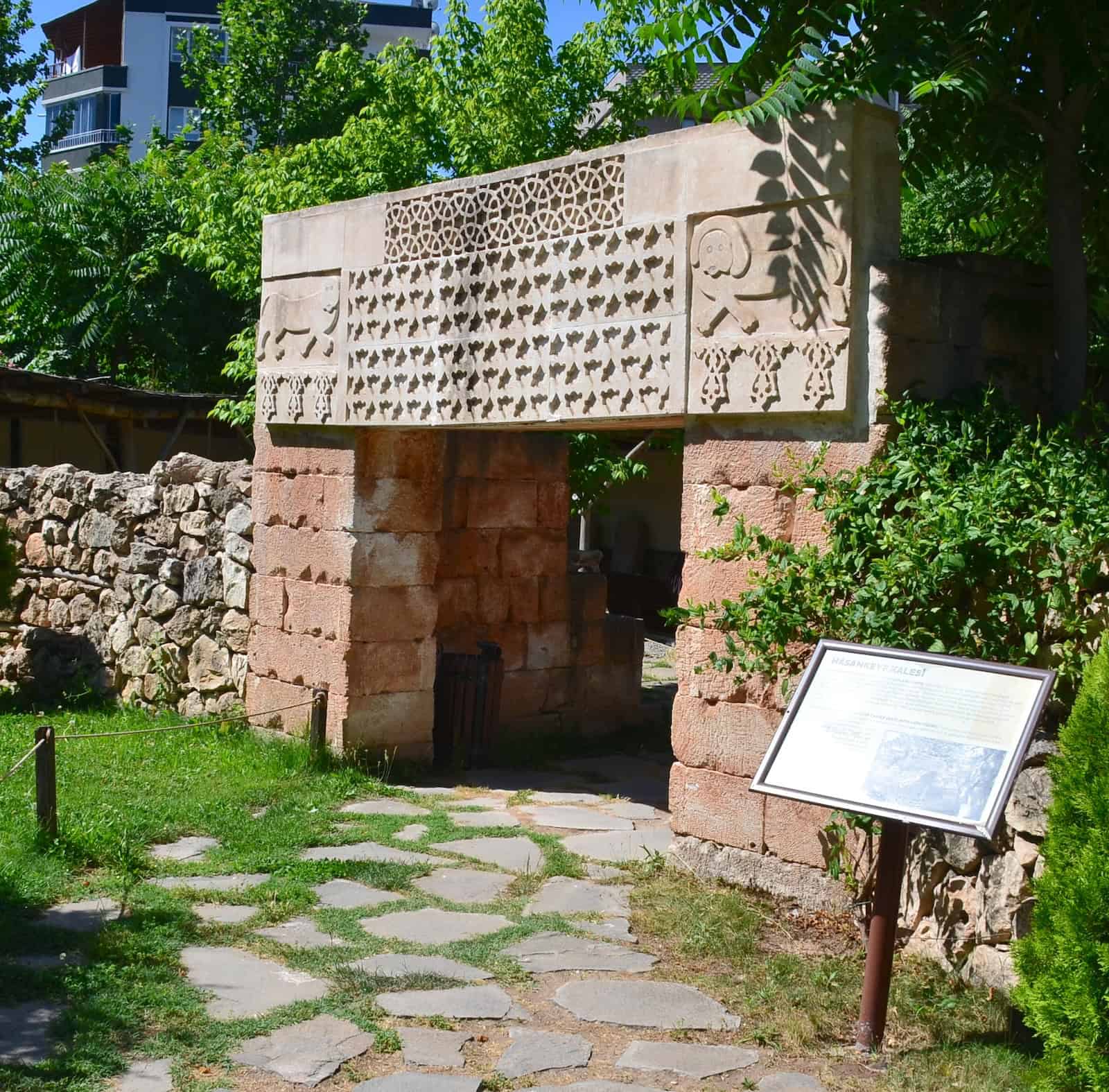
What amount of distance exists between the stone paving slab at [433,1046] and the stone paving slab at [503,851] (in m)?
1.83

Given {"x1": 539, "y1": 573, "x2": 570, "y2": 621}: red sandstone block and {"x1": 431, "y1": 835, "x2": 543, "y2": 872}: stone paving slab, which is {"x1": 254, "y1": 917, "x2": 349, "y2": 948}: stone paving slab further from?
{"x1": 539, "y1": 573, "x2": 570, "y2": 621}: red sandstone block

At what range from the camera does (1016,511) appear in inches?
178

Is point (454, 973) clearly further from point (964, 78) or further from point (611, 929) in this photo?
point (964, 78)

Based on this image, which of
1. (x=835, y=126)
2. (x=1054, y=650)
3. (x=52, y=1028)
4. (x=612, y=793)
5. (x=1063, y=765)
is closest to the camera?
(x=1063, y=765)

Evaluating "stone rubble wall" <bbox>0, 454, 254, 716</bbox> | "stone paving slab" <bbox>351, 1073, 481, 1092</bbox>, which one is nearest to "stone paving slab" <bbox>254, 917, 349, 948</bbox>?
"stone paving slab" <bbox>351, 1073, 481, 1092</bbox>

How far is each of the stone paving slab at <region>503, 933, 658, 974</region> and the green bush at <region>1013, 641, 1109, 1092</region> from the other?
156 cm

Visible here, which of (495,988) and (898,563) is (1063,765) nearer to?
(898,563)

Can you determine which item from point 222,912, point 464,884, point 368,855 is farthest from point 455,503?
point 222,912

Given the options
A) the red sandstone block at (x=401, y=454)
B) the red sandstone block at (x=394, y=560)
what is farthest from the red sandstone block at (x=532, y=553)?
the red sandstone block at (x=401, y=454)

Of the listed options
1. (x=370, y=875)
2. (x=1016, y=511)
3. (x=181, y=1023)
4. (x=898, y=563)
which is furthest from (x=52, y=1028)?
(x=1016, y=511)

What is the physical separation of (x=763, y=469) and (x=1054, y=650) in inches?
58.8

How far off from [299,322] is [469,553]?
1920 mm

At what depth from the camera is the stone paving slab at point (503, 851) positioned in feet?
19.6

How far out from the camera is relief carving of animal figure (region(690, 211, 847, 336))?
17.0ft
